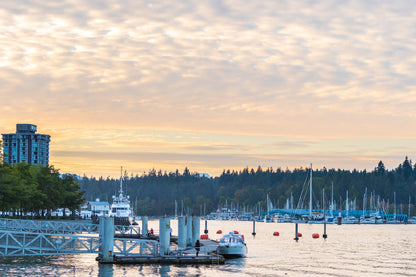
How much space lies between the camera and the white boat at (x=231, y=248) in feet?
248

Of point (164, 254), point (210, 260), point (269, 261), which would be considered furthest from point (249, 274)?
point (269, 261)

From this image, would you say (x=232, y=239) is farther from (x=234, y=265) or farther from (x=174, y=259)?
(x=174, y=259)

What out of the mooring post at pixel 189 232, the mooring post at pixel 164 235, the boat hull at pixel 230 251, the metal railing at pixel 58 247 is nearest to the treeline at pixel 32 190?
the metal railing at pixel 58 247

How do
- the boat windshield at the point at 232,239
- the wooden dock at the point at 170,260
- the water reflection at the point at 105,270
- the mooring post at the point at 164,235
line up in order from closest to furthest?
the water reflection at the point at 105,270, the wooden dock at the point at 170,260, the mooring post at the point at 164,235, the boat windshield at the point at 232,239

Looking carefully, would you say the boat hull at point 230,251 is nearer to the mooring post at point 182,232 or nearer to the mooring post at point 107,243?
the mooring post at point 182,232

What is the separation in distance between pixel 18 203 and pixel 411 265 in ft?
259

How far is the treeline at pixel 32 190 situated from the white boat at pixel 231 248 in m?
51.5

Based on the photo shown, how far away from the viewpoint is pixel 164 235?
215 feet

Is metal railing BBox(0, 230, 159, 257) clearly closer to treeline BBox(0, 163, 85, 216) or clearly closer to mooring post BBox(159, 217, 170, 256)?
mooring post BBox(159, 217, 170, 256)

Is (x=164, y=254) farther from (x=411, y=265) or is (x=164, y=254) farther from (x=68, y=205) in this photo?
(x=68, y=205)

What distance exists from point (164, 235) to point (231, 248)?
42.5 feet

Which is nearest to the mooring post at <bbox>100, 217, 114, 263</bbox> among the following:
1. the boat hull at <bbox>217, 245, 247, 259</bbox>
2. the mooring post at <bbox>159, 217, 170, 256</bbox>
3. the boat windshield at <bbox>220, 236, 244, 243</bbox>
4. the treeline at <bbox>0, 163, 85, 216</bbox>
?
the mooring post at <bbox>159, 217, 170, 256</bbox>

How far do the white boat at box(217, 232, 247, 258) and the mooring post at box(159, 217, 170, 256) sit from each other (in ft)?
36.4

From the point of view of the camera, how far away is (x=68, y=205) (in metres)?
161
